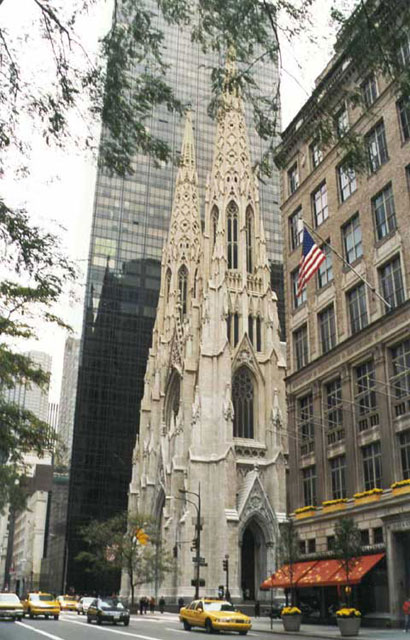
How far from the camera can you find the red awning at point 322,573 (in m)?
27.2

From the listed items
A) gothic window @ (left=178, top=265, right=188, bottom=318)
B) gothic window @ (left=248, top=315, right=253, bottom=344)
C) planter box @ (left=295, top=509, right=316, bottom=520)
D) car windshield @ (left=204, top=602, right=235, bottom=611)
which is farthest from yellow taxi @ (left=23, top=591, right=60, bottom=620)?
gothic window @ (left=178, top=265, right=188, bottom=318)

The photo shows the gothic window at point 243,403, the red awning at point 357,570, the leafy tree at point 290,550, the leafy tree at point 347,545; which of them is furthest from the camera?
the gothic window at point 243,403

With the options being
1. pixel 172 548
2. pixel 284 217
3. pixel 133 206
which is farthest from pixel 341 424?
pixel 133 206

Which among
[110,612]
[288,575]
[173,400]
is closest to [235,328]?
[173,400]

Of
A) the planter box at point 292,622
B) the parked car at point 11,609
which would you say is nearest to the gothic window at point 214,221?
the parked car at point 11,609

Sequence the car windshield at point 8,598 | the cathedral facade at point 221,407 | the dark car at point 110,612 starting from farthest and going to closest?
1. the cathedral facade at point 221,407
2. the car windshield at point 8,598
3. the dark car at point 110,612

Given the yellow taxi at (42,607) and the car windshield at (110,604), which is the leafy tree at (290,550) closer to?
the car windshield at (110,604)

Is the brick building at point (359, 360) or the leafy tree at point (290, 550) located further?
the leafy tree at point (290, 550)

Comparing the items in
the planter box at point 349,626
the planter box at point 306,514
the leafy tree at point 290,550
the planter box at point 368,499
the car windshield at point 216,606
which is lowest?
the planter box at point 349,626

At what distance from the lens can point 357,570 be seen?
27500 millimetres

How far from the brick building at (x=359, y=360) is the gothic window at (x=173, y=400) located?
38873 mm

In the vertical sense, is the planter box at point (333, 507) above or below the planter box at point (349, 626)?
above

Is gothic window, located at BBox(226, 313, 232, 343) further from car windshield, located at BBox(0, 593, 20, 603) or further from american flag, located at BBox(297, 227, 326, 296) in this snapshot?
car windshield, located at BBox(0, 593, 20, 603)

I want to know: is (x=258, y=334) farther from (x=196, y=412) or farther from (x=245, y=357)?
(x=196, y=412)
